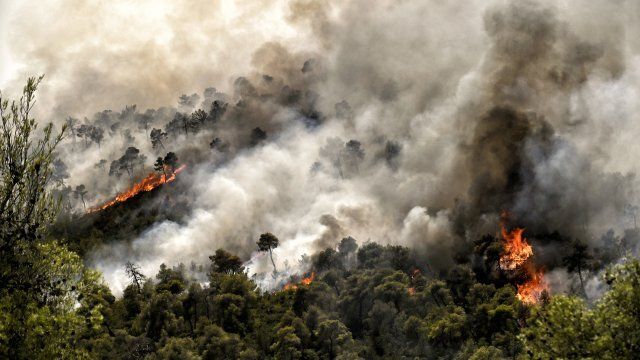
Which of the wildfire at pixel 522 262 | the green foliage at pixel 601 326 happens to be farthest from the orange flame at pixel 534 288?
the green foliage at pixel 601 326

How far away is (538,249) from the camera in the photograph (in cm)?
16538

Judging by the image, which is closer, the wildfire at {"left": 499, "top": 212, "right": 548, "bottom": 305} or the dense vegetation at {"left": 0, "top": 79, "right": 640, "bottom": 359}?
the dense vegetation at {"left": 0, "top": 79, "right": 640, "bottom": 359}

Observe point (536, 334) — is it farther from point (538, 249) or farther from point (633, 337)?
point (538, 249)

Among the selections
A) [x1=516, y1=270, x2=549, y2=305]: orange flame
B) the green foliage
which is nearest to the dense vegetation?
the green foliage

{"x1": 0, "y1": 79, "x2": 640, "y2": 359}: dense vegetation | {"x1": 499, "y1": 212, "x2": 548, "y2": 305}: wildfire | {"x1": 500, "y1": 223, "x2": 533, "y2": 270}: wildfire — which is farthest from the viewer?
{"x1": 500, "y1": 223, "x2": 533, "y2": 270}: wildfire

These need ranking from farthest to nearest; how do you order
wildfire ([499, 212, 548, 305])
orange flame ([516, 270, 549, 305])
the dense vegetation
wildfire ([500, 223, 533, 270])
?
Answer: wildfire ([500, 223, 533, 270]), wildfire ([499, 212, 548, 305]), orange flame ([516, 270, 549, 305]), the dense vegetation

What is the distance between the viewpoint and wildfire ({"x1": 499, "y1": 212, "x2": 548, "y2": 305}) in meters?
151

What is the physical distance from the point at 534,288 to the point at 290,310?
67073 mm

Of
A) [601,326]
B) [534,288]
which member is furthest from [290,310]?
[601,326]

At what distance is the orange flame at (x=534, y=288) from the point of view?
148375 millimetres

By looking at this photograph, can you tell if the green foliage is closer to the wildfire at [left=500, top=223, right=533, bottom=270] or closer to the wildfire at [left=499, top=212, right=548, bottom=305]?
the wildfire at [left=499, top=212, right=548, bottom=305]

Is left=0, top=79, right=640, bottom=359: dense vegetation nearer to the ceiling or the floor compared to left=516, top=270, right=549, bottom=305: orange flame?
nearer to the floor

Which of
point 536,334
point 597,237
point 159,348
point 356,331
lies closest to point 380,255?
point 356,331

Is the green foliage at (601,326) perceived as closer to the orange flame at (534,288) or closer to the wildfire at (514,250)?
the orange flame at (534,288)
